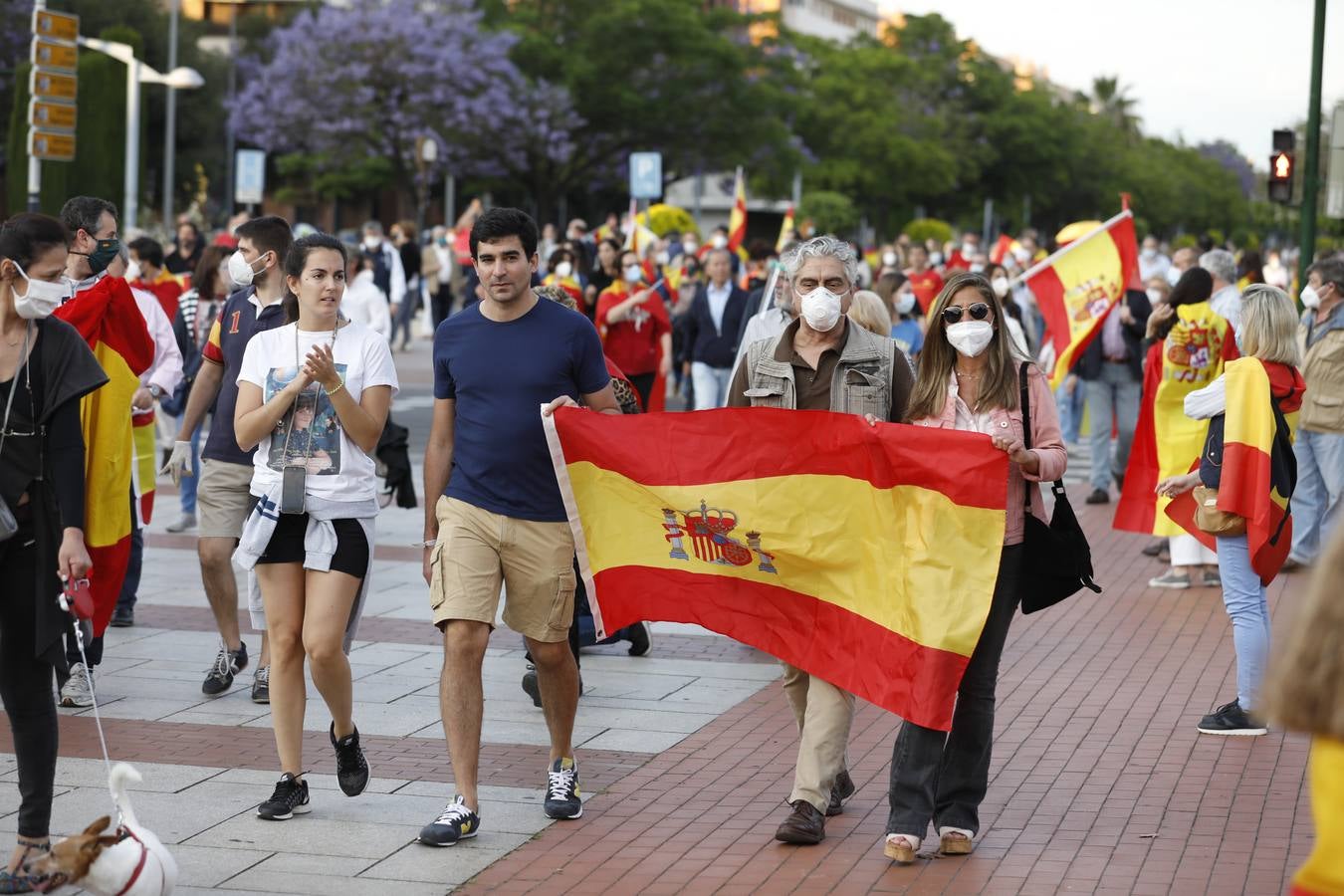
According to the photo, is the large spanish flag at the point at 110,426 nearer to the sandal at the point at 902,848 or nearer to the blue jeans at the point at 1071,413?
the sandal at the point at 902,848

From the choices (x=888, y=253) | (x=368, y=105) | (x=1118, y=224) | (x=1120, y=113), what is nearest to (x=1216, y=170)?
(x=1120, y=113)

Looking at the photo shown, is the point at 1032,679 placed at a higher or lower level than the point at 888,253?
lower

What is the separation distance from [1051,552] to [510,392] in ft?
5.78

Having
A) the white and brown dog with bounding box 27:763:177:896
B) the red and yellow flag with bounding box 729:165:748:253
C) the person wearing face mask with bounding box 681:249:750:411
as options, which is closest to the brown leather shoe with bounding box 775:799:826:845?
the white and brown dog with bounding box 27:763:177:896

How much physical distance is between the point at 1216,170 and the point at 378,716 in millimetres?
144786

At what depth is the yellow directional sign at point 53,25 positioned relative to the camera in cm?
1955

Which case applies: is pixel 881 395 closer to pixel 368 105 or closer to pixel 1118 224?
pixel 1118 224

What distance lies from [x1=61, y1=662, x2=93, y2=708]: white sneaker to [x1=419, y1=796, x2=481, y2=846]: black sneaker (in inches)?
99.2

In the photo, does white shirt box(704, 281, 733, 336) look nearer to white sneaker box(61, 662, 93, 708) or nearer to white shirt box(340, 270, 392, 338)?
white shirt box(340, 270, 392, 338)

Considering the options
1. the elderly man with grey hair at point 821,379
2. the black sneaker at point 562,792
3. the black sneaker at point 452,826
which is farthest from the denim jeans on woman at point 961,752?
the black sneaker at point 452,826

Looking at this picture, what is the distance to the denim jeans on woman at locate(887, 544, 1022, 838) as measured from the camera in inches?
237

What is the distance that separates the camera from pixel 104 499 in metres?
6.39

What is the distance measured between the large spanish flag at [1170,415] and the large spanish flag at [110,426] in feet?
17.9

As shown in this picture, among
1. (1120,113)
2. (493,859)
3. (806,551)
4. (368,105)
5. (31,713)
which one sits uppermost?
(1120,113)
